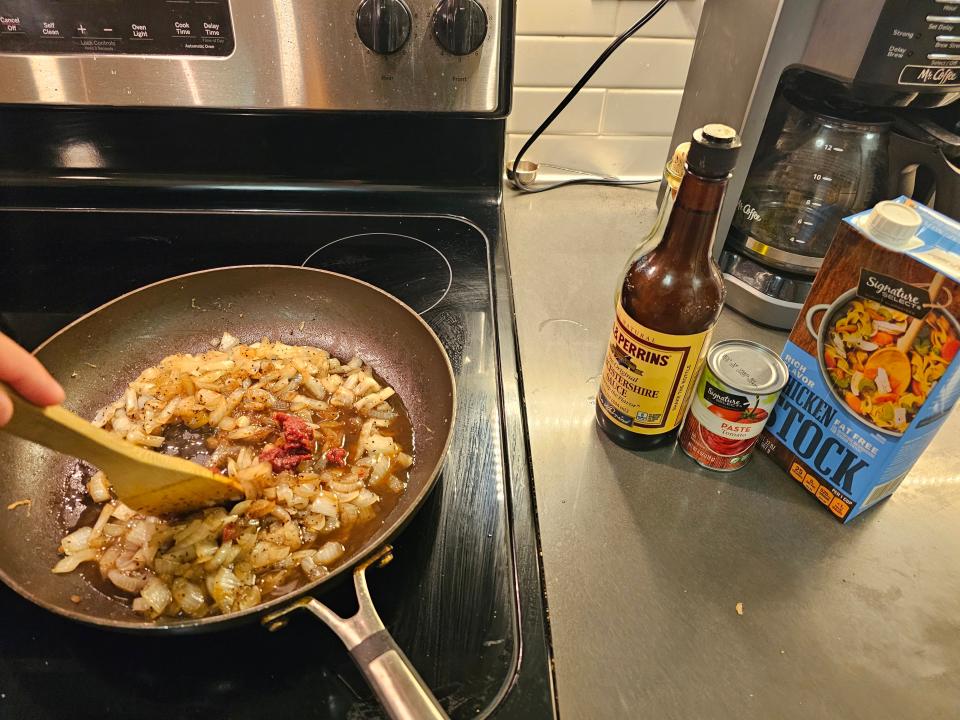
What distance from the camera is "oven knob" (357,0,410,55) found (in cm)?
77

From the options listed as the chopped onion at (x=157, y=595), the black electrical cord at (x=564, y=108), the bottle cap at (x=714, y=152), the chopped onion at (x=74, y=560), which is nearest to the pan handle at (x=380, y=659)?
the chopped onion at (x=157, y=595)

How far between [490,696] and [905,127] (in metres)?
0.70

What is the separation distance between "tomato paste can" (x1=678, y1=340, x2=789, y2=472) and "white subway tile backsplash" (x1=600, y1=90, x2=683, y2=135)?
24.3 inches

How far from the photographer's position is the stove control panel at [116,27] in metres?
0.78

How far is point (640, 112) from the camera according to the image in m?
1.12

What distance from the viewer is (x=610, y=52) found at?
3.32 ft

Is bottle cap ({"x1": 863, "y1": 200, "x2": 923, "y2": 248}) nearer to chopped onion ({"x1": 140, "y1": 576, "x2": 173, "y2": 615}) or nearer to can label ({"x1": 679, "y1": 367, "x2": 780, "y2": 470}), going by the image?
can label ({"x1": 679, "y1": 367, "x2": 780, "y2": 470})

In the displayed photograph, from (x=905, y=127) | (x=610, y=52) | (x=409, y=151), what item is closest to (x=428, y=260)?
(x=409, y=151)

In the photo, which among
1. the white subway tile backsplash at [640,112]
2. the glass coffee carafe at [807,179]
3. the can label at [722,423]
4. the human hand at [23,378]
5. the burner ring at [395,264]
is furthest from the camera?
the white subway tile backsplash at [640,112]

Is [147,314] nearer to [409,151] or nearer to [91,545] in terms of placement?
[91,545]

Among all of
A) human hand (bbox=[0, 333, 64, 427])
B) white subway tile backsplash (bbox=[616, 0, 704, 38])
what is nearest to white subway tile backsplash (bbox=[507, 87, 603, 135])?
white subway tile backsplash (bbox=[616, 0, 704, 38])

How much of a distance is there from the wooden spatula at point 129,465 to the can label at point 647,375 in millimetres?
380

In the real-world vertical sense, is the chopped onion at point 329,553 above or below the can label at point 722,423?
below
